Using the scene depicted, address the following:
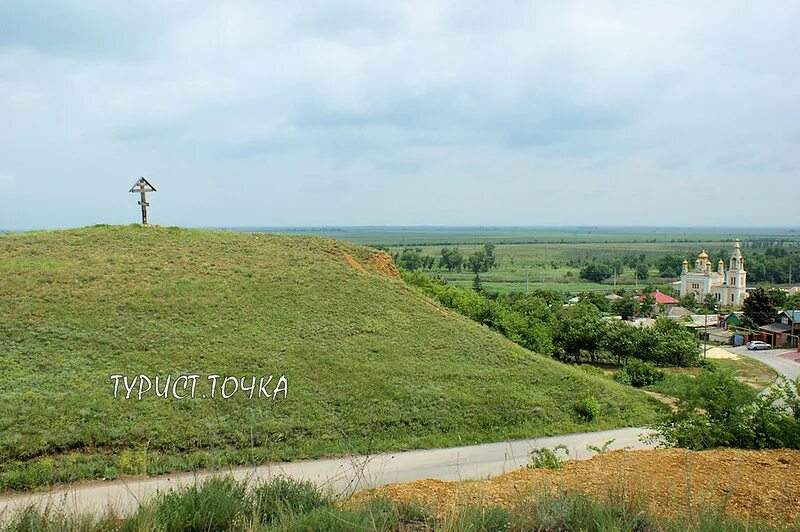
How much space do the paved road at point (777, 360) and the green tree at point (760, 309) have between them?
380 inches

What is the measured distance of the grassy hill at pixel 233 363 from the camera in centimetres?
1106

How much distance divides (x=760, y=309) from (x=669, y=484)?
205ft

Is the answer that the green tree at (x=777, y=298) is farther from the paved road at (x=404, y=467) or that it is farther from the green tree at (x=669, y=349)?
the paved road at (x=404, y=467)

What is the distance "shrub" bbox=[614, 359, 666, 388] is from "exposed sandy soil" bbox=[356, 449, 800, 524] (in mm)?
20287

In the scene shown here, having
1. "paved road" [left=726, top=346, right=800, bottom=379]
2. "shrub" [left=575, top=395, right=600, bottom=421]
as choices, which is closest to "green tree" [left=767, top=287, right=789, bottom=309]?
"paved road" [left=726, top=346, right=800, bottom=379]

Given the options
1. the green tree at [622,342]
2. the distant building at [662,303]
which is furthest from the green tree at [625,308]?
the green tree at [622,342]

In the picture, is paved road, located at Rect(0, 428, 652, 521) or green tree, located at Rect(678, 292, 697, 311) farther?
green tree, located at Rect(678, 292, 697, 311)

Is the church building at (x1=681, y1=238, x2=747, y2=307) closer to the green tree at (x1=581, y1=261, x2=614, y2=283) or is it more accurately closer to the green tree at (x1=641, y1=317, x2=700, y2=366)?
the green tree at (x1=581, y1=261, x2=614, y2=283)

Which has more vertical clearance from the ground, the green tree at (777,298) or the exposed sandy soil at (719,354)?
the green tree at (777,298)

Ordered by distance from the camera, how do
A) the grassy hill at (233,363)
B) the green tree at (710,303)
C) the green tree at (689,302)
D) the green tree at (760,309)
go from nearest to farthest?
the grassy hill at (233,363), the green tree at (760,309), the green tree at (710,303), the green tree at (689,302)

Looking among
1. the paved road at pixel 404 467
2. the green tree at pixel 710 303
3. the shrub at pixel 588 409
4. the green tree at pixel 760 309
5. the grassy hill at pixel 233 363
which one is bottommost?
the green tree at pixel 710 303

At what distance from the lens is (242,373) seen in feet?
47.2

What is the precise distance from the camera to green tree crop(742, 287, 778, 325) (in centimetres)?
5647

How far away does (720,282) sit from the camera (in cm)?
7912
